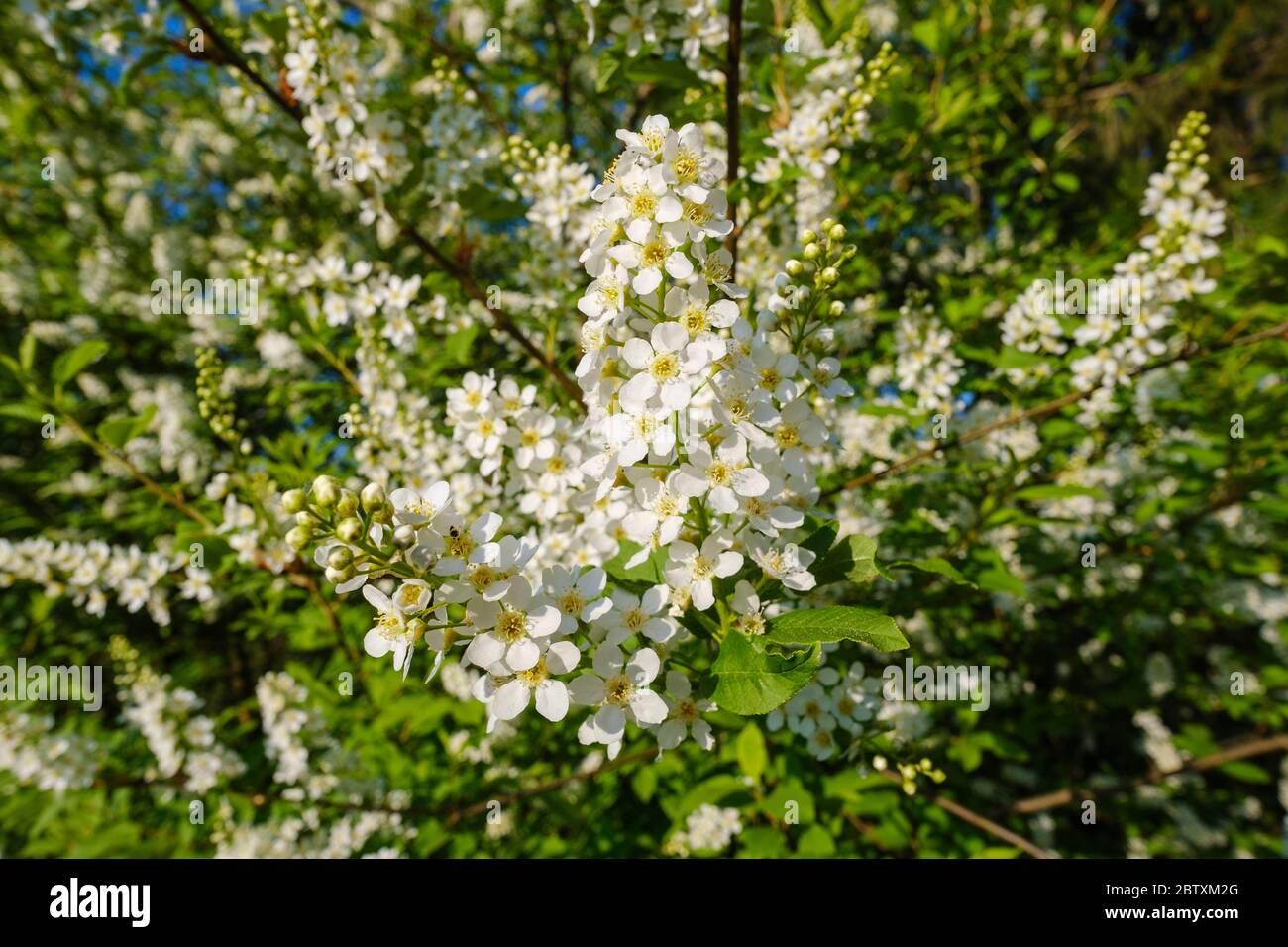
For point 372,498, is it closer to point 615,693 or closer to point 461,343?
point 615,693

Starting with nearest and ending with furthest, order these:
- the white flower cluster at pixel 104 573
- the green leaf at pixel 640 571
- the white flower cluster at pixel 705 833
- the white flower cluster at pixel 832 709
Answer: the green leaf at pixel 640 571
the white flower cluster at pixel 832 709
the white flower cluster at pixel 705 833
the white flower cluster at pixel 104 573

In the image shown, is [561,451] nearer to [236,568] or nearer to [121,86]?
[236,568]

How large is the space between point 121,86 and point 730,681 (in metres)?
4.15

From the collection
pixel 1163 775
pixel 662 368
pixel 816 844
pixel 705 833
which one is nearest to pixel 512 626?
pixel 662 368

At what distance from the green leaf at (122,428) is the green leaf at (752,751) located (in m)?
2.98

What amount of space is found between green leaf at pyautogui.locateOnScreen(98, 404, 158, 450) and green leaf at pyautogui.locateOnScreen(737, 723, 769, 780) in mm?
2983

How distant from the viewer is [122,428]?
2.93m

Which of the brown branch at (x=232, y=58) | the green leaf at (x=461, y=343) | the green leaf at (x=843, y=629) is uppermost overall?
the brown branch at (x=232, y=58)

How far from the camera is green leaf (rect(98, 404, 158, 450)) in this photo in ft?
9.52

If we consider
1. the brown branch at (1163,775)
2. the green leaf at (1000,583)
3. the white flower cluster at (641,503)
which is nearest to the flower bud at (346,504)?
the white flower cluster at (641,503)

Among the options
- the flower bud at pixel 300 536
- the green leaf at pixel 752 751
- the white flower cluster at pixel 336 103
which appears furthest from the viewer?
the white flower cluster at pixel 336 103

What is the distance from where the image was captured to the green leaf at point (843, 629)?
138cm

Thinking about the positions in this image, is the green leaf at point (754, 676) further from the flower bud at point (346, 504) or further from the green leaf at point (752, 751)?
the green leaf at point (752, 751)

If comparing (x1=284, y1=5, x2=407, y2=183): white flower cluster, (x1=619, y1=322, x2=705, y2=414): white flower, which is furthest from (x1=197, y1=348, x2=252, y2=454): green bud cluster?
(x1=619, y1=322, x2=705, y2=414): white flower
